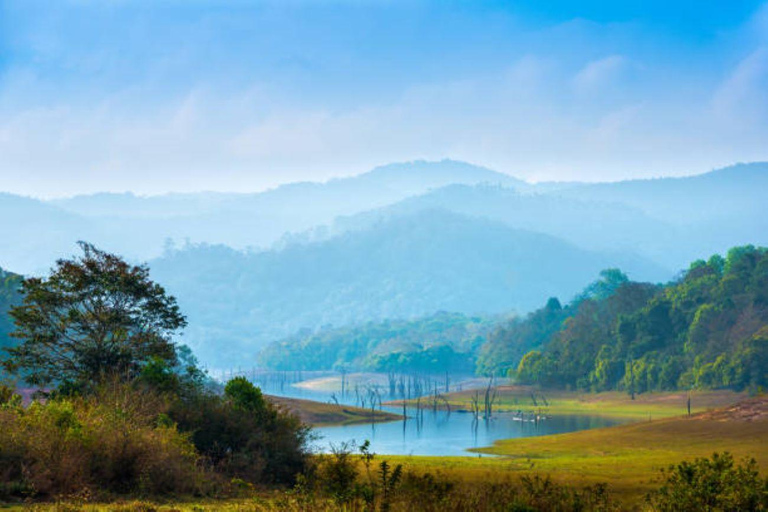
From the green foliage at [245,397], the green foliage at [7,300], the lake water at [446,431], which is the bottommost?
the lake water at [446,431]

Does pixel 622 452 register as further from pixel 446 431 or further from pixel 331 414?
pixel 331 414

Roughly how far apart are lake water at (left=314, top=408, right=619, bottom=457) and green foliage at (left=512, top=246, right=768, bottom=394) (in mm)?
22589

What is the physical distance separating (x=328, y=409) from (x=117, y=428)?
315ft

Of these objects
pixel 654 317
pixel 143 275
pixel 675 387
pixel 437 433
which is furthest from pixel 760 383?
pixel 143 275

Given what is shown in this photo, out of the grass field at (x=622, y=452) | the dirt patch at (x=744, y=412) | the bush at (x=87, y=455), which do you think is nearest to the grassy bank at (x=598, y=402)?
the dirt patch at (x=744, y=412)

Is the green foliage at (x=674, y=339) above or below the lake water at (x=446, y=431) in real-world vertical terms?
above

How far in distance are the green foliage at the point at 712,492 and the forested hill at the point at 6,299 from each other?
11412 cm

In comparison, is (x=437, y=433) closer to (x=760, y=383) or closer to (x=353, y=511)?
(x=760, y=383)

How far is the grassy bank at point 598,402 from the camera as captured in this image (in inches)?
4510

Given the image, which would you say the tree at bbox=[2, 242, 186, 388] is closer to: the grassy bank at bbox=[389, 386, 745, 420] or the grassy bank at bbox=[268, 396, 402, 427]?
the grassy bank at bbox=[268, 396, 402, 427]

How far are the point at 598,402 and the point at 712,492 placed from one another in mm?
121679

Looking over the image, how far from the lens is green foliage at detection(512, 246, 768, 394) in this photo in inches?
4830

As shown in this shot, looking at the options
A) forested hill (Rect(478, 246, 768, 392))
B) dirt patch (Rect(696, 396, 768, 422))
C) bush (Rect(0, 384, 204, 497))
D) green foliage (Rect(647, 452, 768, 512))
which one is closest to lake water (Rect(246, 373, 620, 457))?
dirt patch (Rect(696, 396, 768, 422))

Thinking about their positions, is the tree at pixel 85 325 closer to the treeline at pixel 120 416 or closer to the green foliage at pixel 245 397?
the treeline at pixel 120 416
